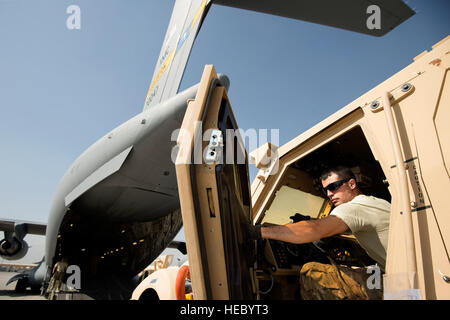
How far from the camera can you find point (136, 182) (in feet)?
11.8

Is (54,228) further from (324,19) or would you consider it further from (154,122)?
(324,19)

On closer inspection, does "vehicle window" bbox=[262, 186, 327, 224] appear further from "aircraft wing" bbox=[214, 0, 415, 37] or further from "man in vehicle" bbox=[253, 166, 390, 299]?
"aircraft wing" bbox=[214, 0, 415, 37]

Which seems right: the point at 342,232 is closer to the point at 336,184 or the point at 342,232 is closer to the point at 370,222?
the point at 370,222

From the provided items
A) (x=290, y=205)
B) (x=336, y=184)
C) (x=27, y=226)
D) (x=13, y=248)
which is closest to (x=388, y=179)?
(x=336, y=184)

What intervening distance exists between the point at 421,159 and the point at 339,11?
5.22 m

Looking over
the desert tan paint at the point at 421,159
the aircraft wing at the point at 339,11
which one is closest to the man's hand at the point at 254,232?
the desert tan paint at the point at 421,159

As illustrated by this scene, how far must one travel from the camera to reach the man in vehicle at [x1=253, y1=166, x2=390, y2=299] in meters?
1.72

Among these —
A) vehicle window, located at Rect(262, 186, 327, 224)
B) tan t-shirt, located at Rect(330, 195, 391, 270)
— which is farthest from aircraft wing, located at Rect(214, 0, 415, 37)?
tan t-shirt, located at Rect(330, 195, 391, 270)

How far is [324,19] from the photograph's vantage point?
18.8 ft

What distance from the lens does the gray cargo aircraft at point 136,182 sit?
133 inches

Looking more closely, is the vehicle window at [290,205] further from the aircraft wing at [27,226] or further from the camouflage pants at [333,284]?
the aircraft wing at [27,226]
